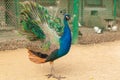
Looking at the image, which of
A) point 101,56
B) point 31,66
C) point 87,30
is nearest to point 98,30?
point 87,30

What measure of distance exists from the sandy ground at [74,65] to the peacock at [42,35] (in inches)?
14.5

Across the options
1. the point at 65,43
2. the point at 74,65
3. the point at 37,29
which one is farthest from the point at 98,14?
the point at 65,43

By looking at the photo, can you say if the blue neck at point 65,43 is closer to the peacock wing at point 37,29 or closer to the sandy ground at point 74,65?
the peacock wing at point 37,29

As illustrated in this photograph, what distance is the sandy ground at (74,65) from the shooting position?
18.5ft

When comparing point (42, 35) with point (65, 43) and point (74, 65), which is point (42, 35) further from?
point (74, 65)

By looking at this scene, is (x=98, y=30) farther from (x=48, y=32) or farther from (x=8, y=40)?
(x=48, y=32)

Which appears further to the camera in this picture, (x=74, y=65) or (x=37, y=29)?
(x=74, y=65)

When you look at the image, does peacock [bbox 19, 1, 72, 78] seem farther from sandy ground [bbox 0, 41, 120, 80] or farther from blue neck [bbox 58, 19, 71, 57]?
sandy ground [bbox 0, 41, 120, 80]

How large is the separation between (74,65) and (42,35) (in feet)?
3.83

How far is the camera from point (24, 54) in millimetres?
7387

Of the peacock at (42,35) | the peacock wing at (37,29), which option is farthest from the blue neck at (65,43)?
the peacock wing at (37,29)

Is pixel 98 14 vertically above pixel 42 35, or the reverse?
pixel 42 35

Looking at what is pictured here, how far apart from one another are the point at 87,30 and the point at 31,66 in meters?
3.58

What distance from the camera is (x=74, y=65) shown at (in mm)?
6438
